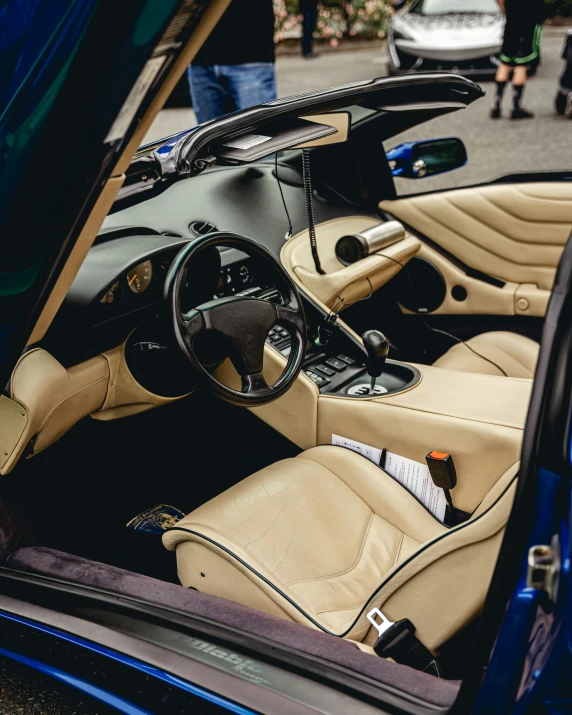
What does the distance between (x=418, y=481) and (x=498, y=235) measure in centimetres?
123

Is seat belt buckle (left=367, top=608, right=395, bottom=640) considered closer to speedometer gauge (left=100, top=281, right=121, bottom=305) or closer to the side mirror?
speedometer gauge (left=100, top=281, right=121, bottom=305)

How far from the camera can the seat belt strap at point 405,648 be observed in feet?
4.03

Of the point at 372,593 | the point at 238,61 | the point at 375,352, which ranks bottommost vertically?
the point at 372,593

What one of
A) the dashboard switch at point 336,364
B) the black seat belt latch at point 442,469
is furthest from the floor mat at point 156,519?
the black seat belt latch at point 442,469

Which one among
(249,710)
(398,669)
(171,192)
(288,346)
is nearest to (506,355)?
(288,346)

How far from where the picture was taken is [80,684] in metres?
1.28

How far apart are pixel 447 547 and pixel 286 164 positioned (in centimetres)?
168

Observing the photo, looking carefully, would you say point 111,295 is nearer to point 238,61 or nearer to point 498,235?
point 498,235

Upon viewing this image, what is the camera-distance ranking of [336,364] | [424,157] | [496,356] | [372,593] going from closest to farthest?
[372,593], [336,364], [496,356], [424,157]

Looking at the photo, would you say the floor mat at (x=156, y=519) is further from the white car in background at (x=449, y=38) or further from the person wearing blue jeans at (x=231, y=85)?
the white car in background at (x=449, y=38)

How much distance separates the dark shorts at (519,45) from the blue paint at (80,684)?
630 cm

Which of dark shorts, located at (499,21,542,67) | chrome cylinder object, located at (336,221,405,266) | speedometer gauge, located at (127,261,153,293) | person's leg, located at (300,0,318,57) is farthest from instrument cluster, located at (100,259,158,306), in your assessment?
person's leg, located at (300,0,318,57)

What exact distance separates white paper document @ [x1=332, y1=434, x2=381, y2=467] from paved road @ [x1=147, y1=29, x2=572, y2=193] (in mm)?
3478

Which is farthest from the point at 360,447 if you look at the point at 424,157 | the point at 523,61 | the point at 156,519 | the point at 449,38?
the point at 449,38
